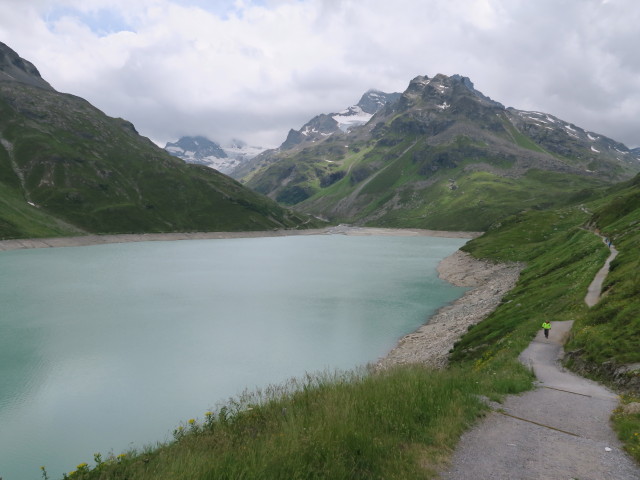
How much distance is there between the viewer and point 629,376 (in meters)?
16.8

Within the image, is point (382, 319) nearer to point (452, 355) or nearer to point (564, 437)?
point (452, 355)

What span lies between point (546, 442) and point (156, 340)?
47.4 m

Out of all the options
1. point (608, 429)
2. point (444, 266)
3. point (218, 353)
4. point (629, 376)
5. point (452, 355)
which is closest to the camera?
point (608, 429)

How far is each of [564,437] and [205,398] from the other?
94.2ft

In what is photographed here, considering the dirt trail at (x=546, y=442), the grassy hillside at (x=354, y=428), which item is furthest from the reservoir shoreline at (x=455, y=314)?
the dirt trail at (x=546, y=442)

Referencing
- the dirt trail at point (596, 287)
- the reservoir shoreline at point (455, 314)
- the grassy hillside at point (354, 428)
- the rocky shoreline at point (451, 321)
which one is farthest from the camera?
the reservoir shoreline at point (455, 314)

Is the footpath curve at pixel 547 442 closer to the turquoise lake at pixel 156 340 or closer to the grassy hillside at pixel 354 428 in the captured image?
the grassy hillside at pixel 354 428

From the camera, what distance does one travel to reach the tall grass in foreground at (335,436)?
7684mm

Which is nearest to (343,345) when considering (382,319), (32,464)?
(382,319)

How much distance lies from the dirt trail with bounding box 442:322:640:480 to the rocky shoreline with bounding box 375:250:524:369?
10.0 metres

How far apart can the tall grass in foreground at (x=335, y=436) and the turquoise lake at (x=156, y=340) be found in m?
15.6

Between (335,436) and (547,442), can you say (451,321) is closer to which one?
(547,442)

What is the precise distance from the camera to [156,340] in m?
48.4

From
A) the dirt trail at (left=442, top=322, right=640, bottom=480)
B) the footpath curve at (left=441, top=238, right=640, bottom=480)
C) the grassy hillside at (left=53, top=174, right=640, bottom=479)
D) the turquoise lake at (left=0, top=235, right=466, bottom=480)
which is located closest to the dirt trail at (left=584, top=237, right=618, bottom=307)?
the grassy hillside at (left=53, top=174, right=640, bottom=479)
